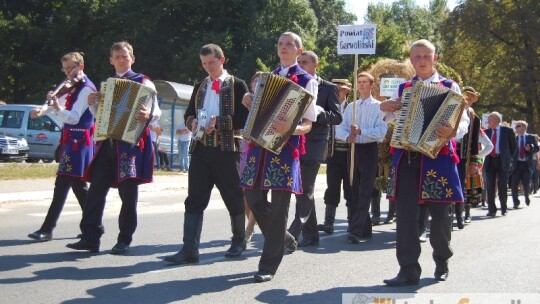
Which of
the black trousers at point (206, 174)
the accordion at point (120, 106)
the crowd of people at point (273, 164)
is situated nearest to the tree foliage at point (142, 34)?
the crowd of people at point (273, 164)

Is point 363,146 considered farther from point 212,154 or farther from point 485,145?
point 485,145

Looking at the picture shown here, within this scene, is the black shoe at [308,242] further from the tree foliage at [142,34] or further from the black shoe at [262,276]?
the tree foliage at [142,34]

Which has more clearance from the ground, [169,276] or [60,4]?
[60,4]

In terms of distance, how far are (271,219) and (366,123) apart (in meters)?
3.63

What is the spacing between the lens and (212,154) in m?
7.41

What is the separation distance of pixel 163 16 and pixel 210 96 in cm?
3647

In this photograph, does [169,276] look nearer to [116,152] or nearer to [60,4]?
[116,152]

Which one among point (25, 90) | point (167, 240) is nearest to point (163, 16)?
point (25, 90)

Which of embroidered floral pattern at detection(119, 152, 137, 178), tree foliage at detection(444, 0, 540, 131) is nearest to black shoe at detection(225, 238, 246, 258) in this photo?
embroidered floral pattern at detection(119, 152, 137, 178)

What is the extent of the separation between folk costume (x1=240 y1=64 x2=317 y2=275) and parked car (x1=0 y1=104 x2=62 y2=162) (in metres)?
18.4

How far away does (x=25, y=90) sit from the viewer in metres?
43.8

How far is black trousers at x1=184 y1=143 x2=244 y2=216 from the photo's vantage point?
7.37 metres

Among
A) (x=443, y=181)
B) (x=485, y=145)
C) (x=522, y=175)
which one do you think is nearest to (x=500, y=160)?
(x=485, y=145)

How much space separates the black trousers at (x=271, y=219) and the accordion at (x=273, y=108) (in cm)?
43
